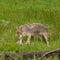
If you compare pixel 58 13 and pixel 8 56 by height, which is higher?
pixel 8 56

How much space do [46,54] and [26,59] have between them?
0.47m

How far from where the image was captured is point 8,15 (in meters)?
13.7

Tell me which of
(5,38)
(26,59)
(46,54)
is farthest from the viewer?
(5,38)

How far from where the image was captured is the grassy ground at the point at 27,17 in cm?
1058

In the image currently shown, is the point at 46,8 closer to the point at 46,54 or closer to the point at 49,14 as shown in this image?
the point at 49,14

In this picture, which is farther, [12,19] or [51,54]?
[12,19]

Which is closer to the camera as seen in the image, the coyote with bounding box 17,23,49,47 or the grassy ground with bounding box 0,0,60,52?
the grassy ground with bounding box 0,0,60,52

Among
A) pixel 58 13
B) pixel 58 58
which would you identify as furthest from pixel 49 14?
pixel 58 58

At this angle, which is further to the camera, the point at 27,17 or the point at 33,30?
the point at 27,17

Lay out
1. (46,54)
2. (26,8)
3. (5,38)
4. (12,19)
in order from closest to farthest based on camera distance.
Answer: (46,54)
(5,38)
(12,19)
(26,8)

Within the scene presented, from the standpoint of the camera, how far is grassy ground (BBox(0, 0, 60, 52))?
10.6 metres

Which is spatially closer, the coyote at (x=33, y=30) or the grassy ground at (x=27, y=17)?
the grassy ground at (x=27, y=17)

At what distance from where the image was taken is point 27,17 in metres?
13.3

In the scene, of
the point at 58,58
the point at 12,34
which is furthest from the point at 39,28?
the point at 58,58
